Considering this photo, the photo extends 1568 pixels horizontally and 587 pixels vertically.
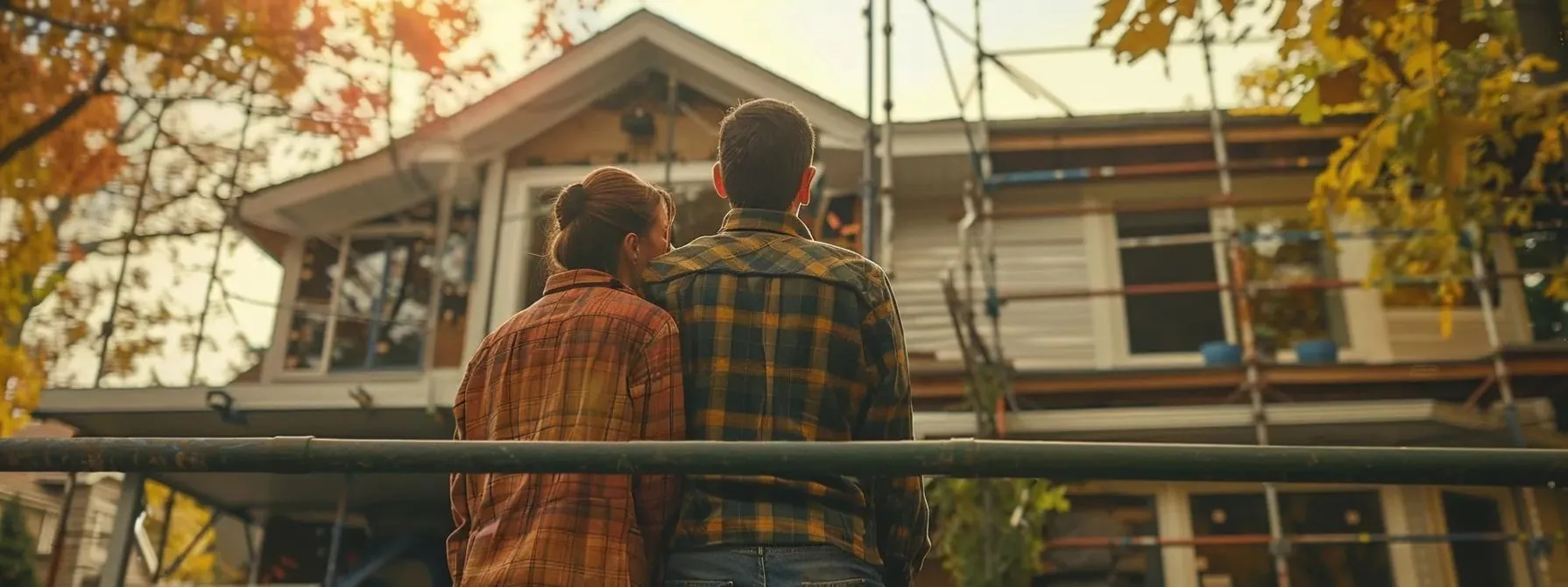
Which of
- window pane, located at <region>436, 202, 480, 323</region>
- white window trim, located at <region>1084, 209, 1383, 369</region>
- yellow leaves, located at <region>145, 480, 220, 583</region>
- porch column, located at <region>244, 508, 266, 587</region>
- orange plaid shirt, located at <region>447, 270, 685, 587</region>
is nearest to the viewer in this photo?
orange plaid shirt, located at <region>447, 270, 685, 587</region>

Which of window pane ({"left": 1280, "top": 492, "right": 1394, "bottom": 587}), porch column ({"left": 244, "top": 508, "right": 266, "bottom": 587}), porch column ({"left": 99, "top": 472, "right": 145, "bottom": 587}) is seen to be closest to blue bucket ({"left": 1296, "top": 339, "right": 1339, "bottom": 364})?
window pane ({"left": 1280, "top": 492, "right": 1394, "bottom": 587})

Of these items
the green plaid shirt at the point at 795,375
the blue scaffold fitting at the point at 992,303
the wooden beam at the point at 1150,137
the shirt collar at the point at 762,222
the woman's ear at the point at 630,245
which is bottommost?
the green plaid shirt at the point at 795,375

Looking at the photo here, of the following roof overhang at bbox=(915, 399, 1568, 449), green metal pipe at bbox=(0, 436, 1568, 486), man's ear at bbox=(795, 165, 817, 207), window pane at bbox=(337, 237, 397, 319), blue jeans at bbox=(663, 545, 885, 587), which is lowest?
blue jeans at bbox=(663, 545, 885, 587)

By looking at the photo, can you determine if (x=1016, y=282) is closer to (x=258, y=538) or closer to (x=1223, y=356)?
(x=1223, y=356)

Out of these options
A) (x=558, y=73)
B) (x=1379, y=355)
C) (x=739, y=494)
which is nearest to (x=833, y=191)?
(x=558, y=73)

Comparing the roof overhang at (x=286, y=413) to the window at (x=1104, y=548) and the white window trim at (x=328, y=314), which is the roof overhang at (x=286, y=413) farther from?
the window at (x=1104, y=548)

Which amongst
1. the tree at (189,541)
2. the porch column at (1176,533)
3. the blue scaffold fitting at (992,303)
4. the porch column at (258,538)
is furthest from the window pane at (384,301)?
the tree at (189,541)

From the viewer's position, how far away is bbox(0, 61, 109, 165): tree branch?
8258 mm

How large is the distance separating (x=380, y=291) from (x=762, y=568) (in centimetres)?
1192

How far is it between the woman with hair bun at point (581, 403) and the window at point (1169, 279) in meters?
9.48

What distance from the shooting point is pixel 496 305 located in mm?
11805

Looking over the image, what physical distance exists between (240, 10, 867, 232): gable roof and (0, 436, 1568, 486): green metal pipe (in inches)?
423

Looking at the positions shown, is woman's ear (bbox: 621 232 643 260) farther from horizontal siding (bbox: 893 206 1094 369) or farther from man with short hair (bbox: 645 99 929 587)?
horizontal siding (bbox: 893 206 1094 369)

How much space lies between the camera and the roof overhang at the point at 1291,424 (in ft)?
30.7
